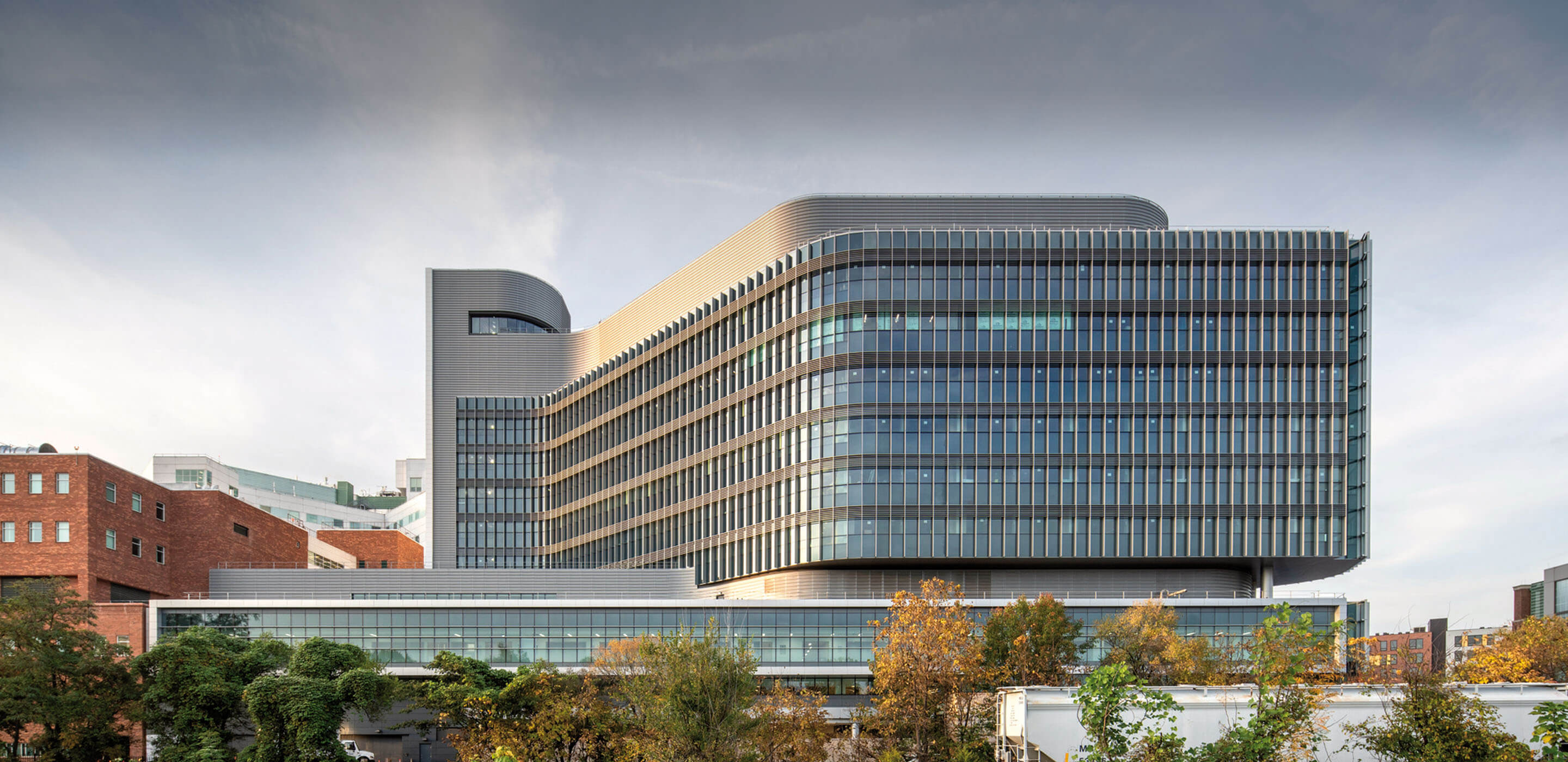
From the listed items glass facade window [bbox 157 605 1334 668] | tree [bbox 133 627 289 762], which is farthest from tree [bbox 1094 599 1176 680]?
tree [bbox 133 627 289 762]

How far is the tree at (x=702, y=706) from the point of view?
41438mm

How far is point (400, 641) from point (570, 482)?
1666 inches

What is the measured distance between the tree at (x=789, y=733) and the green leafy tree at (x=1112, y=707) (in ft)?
50.0

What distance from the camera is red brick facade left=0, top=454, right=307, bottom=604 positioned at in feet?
229

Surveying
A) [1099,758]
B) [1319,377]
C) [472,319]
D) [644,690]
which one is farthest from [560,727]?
[472,319]

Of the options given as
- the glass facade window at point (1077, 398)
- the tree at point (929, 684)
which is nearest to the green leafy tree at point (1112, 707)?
the tree at point (929, 684)

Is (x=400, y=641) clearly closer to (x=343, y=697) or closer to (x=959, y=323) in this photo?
(x=343, y=697)

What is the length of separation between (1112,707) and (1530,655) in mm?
49988

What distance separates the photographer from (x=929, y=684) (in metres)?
45.4

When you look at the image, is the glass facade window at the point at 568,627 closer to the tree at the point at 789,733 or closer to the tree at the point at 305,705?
the tree at the point at 305,705

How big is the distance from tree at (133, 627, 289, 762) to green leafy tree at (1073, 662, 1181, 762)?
42.1 m

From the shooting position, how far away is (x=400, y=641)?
78062mm

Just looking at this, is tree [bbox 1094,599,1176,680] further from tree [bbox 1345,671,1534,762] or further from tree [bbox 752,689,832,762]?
tree [bbox 1345,671,1534,762]

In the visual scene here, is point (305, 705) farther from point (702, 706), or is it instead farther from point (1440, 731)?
point (1440, 731)
